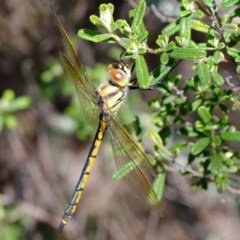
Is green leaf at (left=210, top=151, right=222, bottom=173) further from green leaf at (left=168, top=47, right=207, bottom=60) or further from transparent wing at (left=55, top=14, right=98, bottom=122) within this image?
transparent wing at (left=55, top=14, right=98, bottom=122)

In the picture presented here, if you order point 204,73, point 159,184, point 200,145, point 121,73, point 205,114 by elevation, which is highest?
point 204,73

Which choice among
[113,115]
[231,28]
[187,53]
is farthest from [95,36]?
[113,115]

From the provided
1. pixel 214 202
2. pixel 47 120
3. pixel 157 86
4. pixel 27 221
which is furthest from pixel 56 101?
pixel 157 86

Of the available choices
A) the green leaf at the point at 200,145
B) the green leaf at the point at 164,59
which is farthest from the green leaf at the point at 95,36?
the green leaf at the point at 200,145

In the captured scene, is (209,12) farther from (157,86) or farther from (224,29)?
(157,86)

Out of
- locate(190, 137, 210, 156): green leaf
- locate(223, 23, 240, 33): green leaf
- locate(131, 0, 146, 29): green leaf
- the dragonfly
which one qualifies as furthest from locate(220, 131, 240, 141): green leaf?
locate(131, 0, 146, 29): green leaf

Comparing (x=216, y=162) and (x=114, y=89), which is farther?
(x=114, y=89)

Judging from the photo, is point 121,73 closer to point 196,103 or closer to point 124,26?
point 196,103
